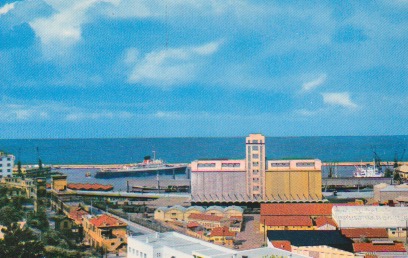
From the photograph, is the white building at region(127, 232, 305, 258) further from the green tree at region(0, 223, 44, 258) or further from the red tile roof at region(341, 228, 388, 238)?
the red tile roof at region(341, 228, 388, 238)

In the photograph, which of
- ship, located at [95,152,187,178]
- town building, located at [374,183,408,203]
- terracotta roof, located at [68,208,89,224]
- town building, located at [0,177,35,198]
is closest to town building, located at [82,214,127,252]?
terracotta roof, located at [68,208,89,224]

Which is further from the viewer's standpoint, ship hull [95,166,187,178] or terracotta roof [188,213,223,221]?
ship hull [95,166,187,178]

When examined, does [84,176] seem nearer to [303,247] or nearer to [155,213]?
[155,213]

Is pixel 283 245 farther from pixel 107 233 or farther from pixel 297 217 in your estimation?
pixel 107 233

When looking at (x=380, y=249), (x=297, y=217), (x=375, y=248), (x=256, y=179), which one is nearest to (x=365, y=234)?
(x=375, y=248)

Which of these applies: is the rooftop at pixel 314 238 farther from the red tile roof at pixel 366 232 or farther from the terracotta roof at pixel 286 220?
the terracotta roof at pixel 286 220

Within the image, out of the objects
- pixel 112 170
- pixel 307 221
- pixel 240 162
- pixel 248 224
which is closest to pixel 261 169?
pixel 240 162
